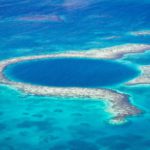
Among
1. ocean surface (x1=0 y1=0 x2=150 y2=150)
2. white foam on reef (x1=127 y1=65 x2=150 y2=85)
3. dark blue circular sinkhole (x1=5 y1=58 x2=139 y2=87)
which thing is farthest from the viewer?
dark blue circular sinkhole (x1=5 y1=58 x2=139 y2=87)

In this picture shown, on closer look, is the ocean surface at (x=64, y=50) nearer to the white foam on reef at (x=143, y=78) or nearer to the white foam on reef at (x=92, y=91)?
the white foam on reef at (x=92, y=91)

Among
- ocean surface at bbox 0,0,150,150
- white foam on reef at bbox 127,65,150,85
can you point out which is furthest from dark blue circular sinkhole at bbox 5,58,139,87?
ocean surface at bbox 0,0,150,150

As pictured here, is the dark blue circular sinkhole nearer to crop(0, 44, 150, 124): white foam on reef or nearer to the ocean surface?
crop(0, 44, 150, 124): white foam on reef

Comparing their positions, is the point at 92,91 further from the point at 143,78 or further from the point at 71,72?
the point at 143,78

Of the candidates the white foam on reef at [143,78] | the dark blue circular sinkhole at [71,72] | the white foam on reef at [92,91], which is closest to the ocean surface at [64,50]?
the white foam on reef at [92,91]

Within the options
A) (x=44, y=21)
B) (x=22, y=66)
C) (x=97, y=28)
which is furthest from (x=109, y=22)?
(x=22, y=66)

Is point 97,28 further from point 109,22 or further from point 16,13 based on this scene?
point 16,13

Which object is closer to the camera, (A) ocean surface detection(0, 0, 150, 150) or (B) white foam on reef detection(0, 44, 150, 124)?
(A) ocean surface detection(0, 0, 150, 150)
